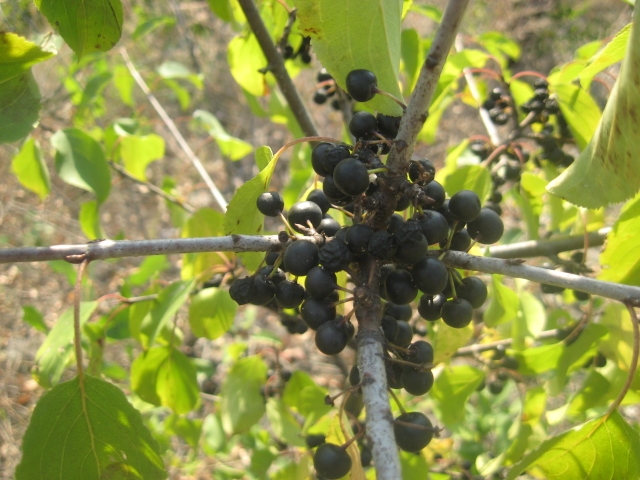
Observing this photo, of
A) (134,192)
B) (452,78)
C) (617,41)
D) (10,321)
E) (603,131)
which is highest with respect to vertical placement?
(134,192)

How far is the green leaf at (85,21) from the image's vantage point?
1216 millimetres

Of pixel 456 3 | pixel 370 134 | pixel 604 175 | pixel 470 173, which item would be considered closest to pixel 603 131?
pixel 604 175

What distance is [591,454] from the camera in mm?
1146

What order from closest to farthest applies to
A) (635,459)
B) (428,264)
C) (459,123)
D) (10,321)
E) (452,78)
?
(428,264) → (635,459) → (452,78) → (10,321) → (459,123)

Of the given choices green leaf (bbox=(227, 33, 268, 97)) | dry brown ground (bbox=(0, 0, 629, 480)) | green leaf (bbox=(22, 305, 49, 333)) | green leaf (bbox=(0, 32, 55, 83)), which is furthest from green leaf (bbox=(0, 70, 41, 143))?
dry brown ground (bbox=(0, 0, 629, 480))

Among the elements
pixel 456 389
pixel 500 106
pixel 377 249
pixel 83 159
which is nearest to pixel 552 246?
pixel 456 389

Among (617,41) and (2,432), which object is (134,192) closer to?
(2,432)

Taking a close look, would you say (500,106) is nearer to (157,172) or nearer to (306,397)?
(306,397)

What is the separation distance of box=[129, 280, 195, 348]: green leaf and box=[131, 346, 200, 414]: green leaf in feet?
0.28

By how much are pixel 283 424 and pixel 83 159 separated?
4.83ft

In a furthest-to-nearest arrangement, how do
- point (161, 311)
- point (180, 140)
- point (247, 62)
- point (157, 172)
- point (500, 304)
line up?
point (157, 172), point (180, 140), point (247, 62), point (161, 311), point (500, 304)

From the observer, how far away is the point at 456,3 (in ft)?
2.74

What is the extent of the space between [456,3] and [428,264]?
493 millimetres

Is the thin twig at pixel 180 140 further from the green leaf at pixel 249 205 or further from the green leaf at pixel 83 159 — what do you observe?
the green leaf at pixel 249 205
